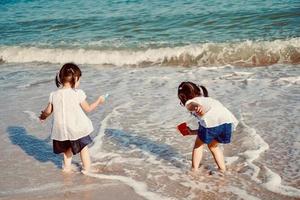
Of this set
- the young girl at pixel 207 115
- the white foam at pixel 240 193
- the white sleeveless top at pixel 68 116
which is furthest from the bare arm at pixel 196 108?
the white sleeveless top at pixel 68 116

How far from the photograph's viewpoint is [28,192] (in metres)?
4.43

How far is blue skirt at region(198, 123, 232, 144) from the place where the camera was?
4578 mm

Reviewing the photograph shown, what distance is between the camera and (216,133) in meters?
4.61

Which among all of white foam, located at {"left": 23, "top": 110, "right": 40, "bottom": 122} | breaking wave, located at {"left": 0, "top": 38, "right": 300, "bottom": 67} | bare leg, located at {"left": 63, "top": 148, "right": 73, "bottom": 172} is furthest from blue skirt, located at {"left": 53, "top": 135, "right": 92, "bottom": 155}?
breaking wave, located at {"left": 0, "top": 38, "right": 300, "bottom": 67}

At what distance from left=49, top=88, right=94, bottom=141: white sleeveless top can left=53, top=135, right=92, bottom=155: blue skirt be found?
0.05 m

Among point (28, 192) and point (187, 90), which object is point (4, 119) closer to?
point (28, 192)

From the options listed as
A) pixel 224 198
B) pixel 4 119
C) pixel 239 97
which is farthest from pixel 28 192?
pixel 239 97

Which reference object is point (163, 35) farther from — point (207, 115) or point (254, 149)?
point (207, 115)

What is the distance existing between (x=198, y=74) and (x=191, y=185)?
5.58 m

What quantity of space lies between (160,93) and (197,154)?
342 cm

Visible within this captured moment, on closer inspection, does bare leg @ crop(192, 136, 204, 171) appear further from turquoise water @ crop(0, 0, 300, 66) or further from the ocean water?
turquoise water @ crop(0, 0, 300, 66)

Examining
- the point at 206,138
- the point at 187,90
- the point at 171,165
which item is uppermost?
the point at 187,90

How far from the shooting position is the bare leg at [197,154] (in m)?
4.69

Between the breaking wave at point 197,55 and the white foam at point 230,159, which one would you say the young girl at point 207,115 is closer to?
the white foam at point 230,159
